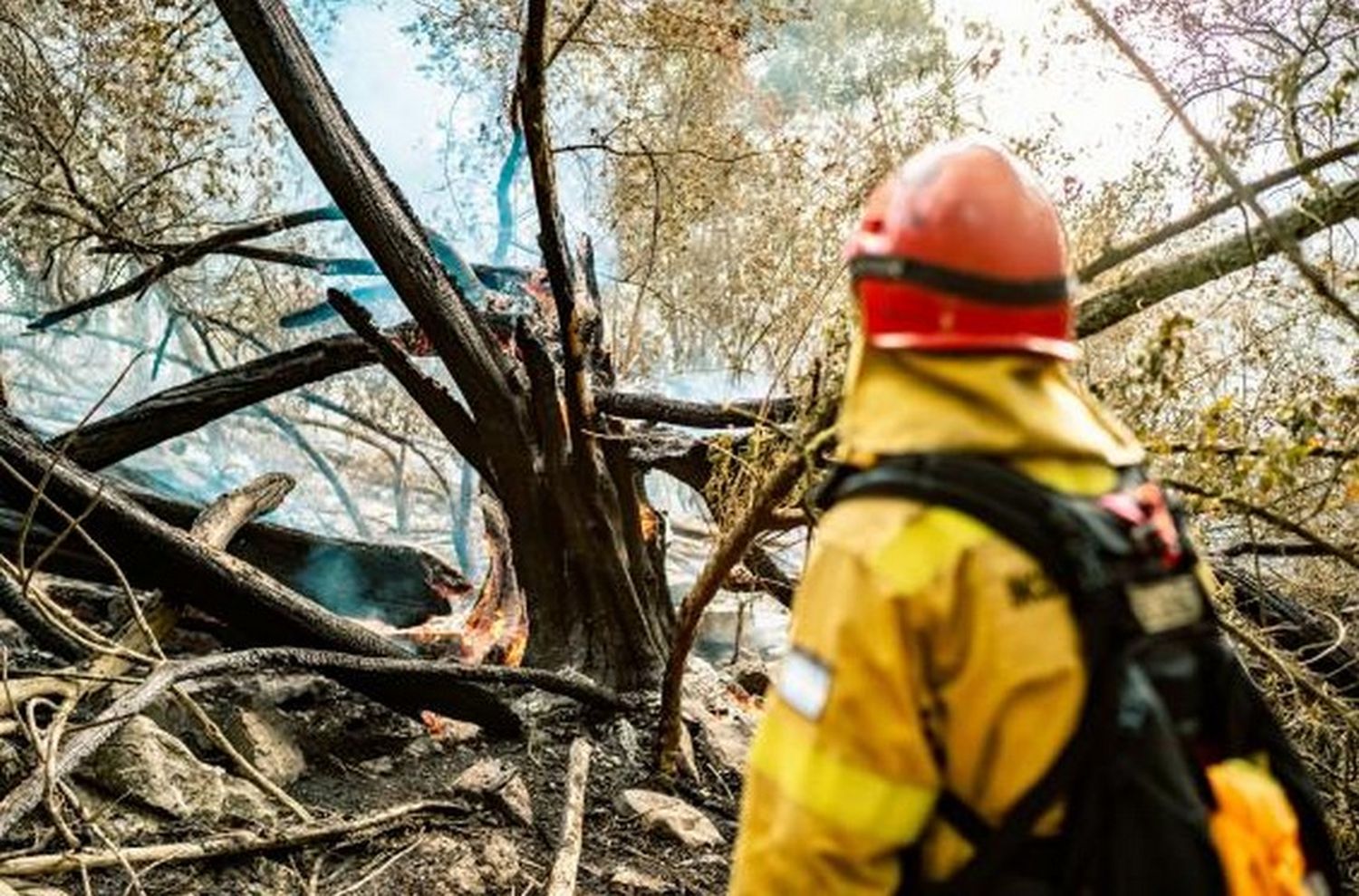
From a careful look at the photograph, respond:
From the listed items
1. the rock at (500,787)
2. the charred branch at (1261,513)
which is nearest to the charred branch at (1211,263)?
the charred branch at (1261,513)

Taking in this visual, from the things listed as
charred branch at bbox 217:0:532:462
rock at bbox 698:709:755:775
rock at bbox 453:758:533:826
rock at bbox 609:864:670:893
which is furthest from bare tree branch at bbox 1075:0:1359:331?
rock at bbox 698:709:755:775

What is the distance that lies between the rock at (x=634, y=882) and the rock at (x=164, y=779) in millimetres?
1382

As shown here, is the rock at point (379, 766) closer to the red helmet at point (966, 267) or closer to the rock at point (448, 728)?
the rock at point (448, 728)

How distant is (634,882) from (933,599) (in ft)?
11.0

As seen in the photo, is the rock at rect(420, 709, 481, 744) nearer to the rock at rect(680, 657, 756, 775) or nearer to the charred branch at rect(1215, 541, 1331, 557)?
the rock at rect(680, 657, 756, 775)

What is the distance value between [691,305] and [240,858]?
1480 centimetres

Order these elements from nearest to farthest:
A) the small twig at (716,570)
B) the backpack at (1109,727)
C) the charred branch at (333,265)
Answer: the backpack at (1109,727) → the small twig at (716,570) → the charred branch at (333,265)

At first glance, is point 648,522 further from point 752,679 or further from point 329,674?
point 329,674

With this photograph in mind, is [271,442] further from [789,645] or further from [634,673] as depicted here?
[789,645]

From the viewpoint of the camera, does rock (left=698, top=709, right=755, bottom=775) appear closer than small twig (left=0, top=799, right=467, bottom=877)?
No

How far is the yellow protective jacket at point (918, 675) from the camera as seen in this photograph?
3.93 ft

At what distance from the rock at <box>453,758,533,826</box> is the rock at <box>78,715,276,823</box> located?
832mm

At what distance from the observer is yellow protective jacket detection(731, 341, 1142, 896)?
3.93 feet

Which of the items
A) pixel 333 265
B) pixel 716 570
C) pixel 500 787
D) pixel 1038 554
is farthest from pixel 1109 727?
pixel 333 265
